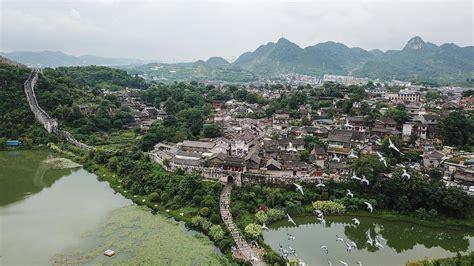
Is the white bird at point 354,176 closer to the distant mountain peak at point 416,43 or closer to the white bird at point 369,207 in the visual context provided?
the white bird at point 369,207

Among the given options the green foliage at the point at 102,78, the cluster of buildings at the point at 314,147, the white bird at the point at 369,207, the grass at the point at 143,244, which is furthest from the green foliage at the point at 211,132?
the green foliage at the point at 102,78

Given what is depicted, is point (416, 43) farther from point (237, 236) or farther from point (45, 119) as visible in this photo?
point (237, 236)

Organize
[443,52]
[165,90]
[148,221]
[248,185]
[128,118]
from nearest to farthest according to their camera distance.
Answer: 1. [148,221]
2. [248,185]
3. [128,118]
4. [165,90]
5. [443,52]

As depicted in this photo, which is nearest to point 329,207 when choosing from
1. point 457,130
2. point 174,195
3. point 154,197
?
point 174,195

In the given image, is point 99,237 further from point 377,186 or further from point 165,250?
point 377,186

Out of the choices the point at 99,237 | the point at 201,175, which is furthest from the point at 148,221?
the point at 201,175

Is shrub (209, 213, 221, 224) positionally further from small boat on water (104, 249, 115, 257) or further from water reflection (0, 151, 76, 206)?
water reflection (0, 151, 76, 206)
